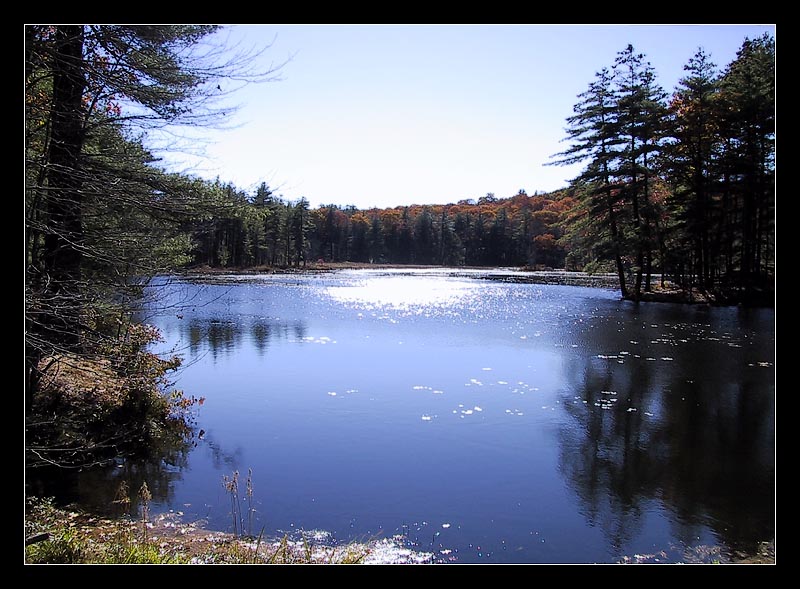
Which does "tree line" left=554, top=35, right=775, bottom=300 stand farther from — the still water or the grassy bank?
the grassy bank

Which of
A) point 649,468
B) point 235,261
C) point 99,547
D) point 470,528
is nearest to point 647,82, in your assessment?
point 649,468

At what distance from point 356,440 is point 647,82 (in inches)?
1140

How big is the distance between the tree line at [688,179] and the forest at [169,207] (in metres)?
0.10

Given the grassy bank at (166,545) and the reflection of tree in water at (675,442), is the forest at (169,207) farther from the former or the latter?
the reflection of tree in water at (675,442)

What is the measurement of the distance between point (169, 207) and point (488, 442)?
5.07 m

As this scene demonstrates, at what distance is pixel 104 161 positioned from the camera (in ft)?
24.8

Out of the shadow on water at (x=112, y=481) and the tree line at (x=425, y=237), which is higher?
the tree line at (x=425, y=237)

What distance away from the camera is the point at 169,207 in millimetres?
6832

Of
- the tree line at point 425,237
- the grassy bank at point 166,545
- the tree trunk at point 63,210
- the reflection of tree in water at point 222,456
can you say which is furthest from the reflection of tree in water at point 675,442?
the tree line at point 425,237

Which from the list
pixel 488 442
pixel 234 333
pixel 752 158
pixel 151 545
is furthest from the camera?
pixel 752 158

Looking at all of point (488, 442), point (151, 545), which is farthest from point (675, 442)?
point (151, 545)

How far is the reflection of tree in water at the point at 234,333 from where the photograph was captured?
15.2 metres

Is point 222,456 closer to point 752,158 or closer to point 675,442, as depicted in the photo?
point 675,442

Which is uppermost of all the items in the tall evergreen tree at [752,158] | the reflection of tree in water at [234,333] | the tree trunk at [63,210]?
the tall evergreen tree at [752,158]
